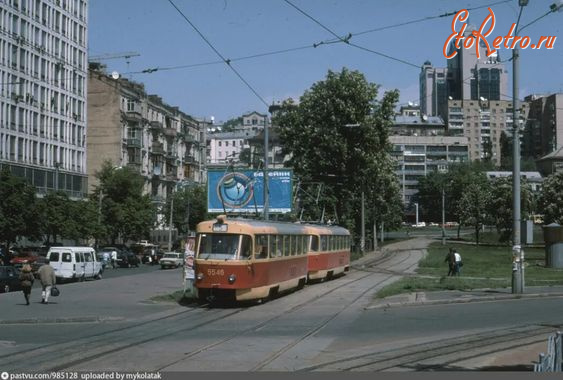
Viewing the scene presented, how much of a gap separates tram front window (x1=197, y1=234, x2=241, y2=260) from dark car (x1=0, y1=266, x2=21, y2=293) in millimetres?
13823

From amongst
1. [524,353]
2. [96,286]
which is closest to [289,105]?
[96,286]

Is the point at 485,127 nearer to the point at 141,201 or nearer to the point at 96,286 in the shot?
the point at 141,201

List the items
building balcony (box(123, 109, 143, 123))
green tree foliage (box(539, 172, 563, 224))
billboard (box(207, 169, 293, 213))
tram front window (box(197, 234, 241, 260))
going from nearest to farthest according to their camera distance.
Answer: tram front window (box(197, 234, 241, 260)) < billboard (box(207, 169, 293, 213)) < green tree foliage (box(539, 172, 563, 224)) < building balcony (box(123, 109, 143, 123))

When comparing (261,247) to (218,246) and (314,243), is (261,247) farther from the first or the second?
(314,243)

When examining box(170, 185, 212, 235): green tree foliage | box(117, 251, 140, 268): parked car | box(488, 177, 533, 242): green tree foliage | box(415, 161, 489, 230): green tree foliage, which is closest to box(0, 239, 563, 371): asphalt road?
box(117, 251, 140, 268): parked car

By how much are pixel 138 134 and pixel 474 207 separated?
42426mm

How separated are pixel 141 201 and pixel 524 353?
63.5 meters

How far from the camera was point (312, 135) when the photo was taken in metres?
58.8

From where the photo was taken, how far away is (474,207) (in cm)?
9194

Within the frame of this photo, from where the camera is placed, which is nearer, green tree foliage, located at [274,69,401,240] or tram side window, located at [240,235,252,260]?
tram side window, located at [240,235,252,260]

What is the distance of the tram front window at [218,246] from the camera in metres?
23.1

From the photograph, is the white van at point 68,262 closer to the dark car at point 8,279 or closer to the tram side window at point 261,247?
the dark car at point 8,279

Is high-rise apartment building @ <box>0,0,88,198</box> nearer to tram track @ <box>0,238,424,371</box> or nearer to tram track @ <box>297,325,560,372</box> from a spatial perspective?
tram track @ <box>0,238,424,371</box>

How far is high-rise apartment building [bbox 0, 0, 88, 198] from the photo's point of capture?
68812 millimetres
